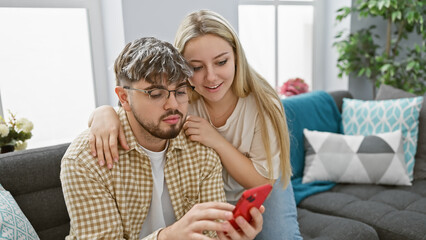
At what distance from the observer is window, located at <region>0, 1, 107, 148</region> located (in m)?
1.99

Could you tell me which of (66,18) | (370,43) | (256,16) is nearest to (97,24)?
(66,18)

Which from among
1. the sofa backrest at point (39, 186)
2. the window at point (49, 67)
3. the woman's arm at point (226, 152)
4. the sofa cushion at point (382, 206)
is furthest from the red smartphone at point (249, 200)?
the window at point (49, 67)

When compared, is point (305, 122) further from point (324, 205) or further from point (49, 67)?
point (49, 67)

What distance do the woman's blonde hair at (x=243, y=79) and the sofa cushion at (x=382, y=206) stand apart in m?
0.53

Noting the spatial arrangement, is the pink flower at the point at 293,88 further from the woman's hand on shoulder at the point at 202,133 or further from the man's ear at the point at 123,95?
the man's ear at the point at 123,95

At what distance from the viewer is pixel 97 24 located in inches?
88.0

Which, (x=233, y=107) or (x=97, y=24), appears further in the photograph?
(x=97, y=24)

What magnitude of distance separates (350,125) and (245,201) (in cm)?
177

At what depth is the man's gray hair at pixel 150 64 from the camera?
3.63ft

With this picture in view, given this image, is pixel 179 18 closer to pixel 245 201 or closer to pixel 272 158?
pixel 272 158

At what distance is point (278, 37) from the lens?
3.29 metres

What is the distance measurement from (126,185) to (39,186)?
0.45 metres

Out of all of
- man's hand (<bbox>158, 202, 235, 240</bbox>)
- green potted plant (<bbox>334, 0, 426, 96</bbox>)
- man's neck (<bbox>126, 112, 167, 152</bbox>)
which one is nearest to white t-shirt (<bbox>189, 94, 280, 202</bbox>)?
man's neck (<bbox>126, 112, 167, 152</bbox>)

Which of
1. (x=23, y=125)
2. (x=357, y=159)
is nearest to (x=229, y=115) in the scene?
(x=23, y=125)
